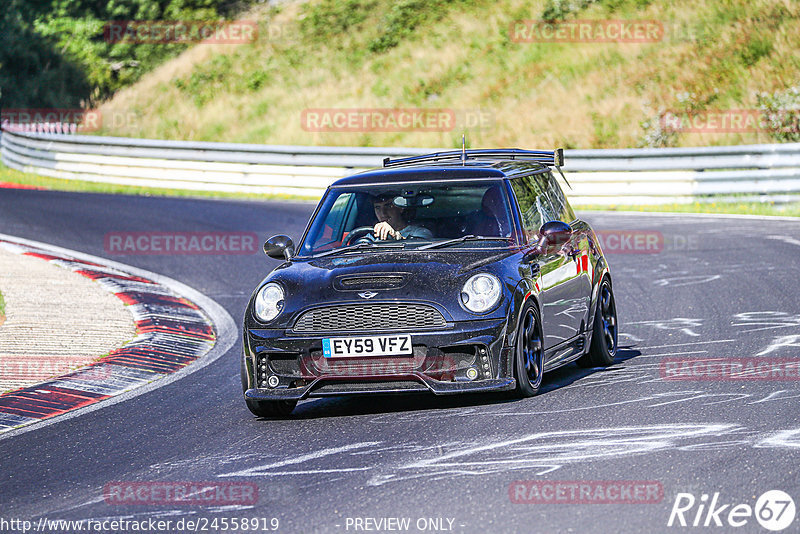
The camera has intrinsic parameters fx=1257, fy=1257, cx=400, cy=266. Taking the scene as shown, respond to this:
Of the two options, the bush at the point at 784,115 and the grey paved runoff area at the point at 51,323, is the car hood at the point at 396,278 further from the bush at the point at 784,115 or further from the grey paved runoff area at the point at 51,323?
the bush at the point at 784,115

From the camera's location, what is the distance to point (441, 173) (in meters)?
8.92

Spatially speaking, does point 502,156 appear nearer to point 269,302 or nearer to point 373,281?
point 373,281

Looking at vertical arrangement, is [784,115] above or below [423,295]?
above

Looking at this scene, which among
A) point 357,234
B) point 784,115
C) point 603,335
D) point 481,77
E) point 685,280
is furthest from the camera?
point 481,77

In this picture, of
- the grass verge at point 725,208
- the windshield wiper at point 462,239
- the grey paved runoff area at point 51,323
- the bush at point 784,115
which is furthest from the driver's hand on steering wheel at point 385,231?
the bush at point 784,115

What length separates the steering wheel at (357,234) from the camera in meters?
8.83

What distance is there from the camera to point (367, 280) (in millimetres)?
7844

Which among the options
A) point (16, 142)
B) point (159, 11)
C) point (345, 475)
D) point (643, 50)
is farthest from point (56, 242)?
point (159, 11)

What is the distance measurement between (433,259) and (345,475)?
7.47 feet

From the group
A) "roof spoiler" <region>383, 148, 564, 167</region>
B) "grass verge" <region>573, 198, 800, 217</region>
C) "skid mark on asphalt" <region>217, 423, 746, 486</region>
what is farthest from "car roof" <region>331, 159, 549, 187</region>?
"grass verge" <region>573, 198, 800, 217</region>

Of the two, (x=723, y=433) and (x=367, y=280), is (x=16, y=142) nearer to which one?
(x=367, y=280)

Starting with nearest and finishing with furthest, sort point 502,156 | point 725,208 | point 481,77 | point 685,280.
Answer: point 502,156 < point 685,280 < point 725,208 < point 481,77

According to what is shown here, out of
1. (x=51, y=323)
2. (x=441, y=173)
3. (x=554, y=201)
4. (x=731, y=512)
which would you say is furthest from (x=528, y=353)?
(x=51, y=323)

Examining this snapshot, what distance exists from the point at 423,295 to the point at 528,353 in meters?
0.84
